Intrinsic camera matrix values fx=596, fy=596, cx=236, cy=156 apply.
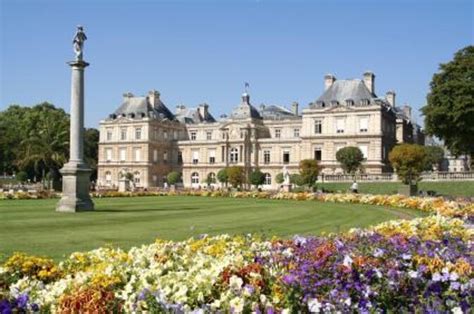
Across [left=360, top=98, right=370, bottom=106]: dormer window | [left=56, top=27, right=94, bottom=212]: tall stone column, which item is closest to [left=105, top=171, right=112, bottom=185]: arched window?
[left=360, top=98, right=370, bottom=106]: dormer window

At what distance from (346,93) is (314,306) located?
6980 cm

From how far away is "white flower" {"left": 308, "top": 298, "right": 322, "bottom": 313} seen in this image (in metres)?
5.46

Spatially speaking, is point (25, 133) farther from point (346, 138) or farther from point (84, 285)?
point (84, 285)

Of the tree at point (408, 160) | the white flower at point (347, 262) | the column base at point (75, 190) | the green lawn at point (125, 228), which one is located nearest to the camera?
the white flower at point (347, 262)

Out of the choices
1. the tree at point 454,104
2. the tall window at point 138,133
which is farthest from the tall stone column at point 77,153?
the tall window at point 138,133

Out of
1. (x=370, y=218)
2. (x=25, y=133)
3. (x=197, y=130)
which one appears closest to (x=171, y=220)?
(x=370, y=218)

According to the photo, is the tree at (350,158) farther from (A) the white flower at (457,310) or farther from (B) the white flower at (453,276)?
(A) the white flower at (457,310)

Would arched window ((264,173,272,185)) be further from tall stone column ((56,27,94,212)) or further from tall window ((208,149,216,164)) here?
tall stone column ((56,27,94,212))

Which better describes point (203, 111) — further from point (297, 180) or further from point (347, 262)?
point (347, 262)

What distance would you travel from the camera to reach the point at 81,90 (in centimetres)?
2358

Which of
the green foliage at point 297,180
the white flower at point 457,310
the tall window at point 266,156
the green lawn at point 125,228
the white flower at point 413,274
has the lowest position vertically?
→ the green lawn at point 125,228

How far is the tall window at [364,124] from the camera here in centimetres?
7094

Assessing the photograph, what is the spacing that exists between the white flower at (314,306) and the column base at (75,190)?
18.4 meters

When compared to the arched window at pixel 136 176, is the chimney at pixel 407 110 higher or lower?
higher
